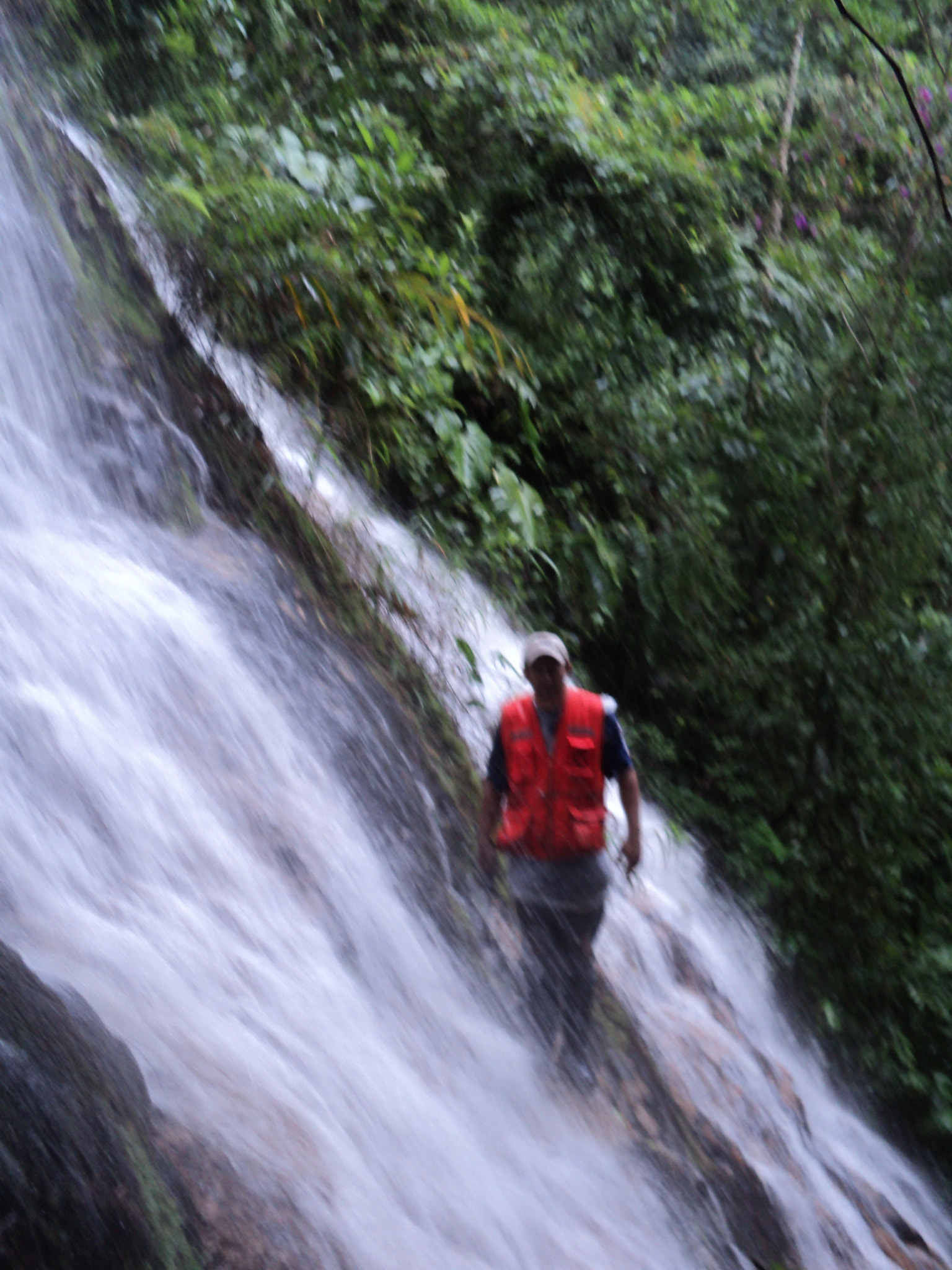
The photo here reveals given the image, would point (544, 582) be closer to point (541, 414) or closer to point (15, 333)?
point (541, 414)

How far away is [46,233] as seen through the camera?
550 centimetres

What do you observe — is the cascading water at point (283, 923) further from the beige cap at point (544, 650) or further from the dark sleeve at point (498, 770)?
the beige cap at point (544, 650)

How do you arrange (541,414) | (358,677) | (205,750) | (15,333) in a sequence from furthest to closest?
(541,414)
(15,333)
(358,677)
(205,750)

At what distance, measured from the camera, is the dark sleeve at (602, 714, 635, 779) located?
11.6ft

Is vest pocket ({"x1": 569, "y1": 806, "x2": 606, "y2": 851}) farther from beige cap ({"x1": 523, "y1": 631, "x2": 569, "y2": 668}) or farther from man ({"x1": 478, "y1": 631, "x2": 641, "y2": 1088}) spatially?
beige cap ({"x1": 523, "y1": 631, "x2": 569, "y2": 668})

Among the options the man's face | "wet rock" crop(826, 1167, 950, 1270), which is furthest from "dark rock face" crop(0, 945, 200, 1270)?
"wet rock" crop(826, 1167, 950, 1270)

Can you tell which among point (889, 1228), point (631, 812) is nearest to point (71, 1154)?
point (631, 812)

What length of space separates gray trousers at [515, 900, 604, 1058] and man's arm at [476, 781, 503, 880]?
0.19 m

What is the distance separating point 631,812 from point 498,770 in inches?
18.6

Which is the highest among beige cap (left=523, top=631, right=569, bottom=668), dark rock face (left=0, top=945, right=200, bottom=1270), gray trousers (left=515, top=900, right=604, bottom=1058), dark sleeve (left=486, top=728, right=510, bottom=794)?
beige cap (left=523, top=631, right=569, bottom=668)

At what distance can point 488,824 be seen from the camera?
3762 millimetres

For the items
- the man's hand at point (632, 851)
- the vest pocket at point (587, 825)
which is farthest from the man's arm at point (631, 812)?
the vest pocket at point (587, 825)

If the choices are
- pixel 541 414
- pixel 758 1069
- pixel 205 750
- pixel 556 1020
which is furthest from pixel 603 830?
pixel 541 414

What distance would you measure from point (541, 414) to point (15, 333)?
3214 mm
